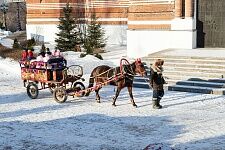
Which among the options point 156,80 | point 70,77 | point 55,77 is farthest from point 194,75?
point 55,77

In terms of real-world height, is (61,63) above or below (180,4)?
below

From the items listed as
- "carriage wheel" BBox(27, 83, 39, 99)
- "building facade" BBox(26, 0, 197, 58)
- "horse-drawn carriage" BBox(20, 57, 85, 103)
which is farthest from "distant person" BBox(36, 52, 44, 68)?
"building facade" BBox(26, 0, 197, 58)

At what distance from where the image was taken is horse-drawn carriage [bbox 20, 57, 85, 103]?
14.4 meters

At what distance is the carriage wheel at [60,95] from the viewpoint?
561 inches

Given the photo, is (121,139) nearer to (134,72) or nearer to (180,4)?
(134,72)

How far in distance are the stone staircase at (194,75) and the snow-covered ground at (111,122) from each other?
0.62 m

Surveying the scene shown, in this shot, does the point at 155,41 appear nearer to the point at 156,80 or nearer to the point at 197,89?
the point at 197,89

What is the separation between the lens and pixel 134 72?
13445 mm

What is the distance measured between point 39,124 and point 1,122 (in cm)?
111

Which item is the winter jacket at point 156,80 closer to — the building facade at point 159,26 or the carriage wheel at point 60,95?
the carriage wheel at point 60,95

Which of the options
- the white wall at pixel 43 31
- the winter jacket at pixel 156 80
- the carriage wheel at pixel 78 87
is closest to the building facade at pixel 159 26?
the carriage wheel at pixel 78 87

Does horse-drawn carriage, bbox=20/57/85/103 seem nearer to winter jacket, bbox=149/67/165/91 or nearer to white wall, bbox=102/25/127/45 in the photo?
winter jacket, bbox=149/67/165/91

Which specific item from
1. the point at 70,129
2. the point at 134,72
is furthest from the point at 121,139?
the point at 134,72

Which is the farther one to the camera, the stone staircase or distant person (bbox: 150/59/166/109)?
the stone staircase
